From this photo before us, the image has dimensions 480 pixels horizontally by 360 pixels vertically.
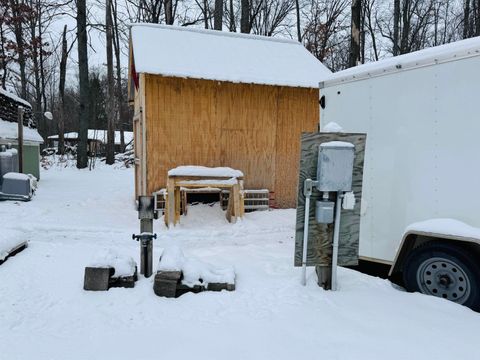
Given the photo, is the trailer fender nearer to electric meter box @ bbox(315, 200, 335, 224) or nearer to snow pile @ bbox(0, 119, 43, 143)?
electric meter box @ bbox(315, 200, 335, 224)

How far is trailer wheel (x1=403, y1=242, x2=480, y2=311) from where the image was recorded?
3559mm

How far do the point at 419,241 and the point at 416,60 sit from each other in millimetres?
1873

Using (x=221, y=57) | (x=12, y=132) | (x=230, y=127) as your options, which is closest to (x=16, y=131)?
(x=12, y=132)

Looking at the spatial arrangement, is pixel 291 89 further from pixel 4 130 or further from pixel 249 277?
pixel 4 130

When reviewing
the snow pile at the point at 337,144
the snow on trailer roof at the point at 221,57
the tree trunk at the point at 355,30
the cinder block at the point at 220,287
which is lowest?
the cinder block at the point at 220,287

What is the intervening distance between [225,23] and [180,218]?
866 inches

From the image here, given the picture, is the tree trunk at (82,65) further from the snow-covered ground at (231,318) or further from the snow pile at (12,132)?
the snow-covered ground at (231,318)

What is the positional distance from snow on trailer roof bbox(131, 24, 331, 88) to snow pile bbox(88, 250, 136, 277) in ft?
15.1

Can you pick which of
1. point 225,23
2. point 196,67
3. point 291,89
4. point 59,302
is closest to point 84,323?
point 59,302

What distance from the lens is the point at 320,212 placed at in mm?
3857

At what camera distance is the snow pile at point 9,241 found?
4723 millimetres

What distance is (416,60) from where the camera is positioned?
396 cm

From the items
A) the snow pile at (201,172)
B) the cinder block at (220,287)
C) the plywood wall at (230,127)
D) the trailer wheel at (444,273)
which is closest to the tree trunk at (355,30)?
the plywood wall at (230,127)

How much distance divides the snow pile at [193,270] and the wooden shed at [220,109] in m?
4.17
